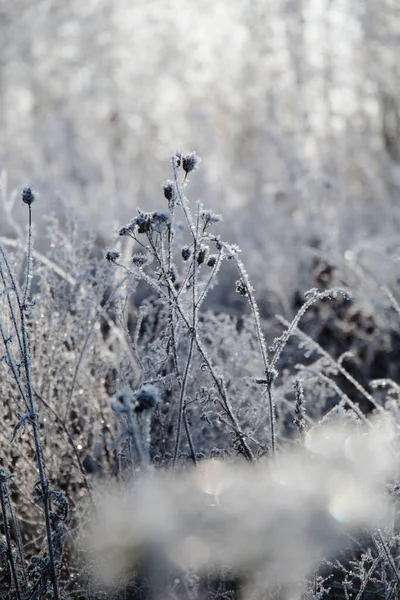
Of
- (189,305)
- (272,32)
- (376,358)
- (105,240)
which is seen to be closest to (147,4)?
(272,32)

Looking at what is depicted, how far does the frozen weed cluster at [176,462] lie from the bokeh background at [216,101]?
13.6 ft

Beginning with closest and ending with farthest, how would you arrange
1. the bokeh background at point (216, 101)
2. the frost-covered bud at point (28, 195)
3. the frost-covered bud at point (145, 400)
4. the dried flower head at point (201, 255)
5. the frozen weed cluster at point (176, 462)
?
1. the frost-covered bud at point (145, 400)
2. the frozen weed cluster at point (176, 462)
3. the frost-covered bud at point (28, 195)
4. the dried flower head at point (201, 255)
5. the bokeh background at point (216, 101)

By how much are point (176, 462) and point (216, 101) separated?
8051 mm

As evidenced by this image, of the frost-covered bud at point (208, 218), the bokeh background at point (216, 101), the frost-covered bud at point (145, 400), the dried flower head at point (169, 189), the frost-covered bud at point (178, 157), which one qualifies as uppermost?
the bokeh background at point (216, 101)

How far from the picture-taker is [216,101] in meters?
9.34

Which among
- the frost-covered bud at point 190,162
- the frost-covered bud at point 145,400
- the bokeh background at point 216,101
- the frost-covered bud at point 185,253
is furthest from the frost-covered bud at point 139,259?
the bokeh background at point 216,101

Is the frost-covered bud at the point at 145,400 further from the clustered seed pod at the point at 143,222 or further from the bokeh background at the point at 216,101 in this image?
the bokeh background at the point at 216,101

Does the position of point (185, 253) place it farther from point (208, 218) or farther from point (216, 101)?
point (216, 101)

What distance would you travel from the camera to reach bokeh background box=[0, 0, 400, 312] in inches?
320

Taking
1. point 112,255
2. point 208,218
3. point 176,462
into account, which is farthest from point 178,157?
point 176,462

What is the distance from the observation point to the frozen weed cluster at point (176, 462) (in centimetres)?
151

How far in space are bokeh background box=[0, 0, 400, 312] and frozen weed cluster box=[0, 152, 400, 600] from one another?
4.15 m

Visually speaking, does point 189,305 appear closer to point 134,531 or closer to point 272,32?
point 134,531

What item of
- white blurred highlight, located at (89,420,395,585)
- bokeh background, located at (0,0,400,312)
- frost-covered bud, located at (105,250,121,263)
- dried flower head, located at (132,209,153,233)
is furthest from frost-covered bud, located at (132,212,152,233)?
bokeh background, located at (0,0,400,312)
